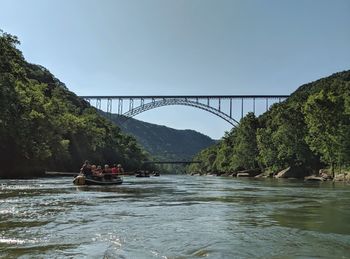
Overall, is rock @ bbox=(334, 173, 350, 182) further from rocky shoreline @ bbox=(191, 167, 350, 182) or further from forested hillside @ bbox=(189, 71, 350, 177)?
forested hillside @ bbox=(189, 71, 350, 177)

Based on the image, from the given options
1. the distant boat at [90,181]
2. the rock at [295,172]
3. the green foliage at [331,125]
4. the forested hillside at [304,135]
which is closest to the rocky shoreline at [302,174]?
the rock at [295,172]

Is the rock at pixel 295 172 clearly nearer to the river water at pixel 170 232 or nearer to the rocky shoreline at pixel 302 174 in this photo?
the rocky shoreline at pixel 302 174

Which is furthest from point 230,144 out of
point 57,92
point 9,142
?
point 9,142

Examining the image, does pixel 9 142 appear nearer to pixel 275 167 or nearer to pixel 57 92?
pixel 275 167

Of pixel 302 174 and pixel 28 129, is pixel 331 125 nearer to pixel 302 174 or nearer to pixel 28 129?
pixel 302 174

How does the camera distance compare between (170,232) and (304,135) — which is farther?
(304,135)

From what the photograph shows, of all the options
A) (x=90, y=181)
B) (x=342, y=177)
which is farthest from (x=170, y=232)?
(x=342, y=177)

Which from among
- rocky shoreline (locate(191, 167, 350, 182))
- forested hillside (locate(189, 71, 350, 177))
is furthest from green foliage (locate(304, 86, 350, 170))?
rocky shoreline (locate(191, 167, 350, 182))
